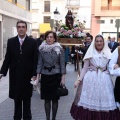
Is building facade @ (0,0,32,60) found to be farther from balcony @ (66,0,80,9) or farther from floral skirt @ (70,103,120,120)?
balcony @ (66,0,80,9)

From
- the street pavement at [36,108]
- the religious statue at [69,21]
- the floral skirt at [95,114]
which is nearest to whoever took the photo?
the floral skirt at [95,114]

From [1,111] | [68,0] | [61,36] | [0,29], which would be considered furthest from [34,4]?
[1,111]

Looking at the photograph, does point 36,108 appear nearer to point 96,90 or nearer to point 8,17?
point 96,90

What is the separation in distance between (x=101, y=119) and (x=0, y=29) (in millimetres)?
16847

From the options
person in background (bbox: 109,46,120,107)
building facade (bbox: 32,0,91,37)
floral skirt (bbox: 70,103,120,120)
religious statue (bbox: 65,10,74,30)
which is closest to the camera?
person in background (bbox: 109,46,120,107)

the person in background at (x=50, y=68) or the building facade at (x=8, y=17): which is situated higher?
the building facade at (x=8, y=17)

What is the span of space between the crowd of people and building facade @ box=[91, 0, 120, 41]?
1348 inches

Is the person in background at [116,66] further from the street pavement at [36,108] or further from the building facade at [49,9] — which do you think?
the building facade at [49,9]

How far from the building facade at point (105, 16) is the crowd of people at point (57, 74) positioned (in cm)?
3423

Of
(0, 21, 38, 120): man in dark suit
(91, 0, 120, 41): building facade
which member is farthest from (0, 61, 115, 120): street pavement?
(91, 0, 120, 41): building facade

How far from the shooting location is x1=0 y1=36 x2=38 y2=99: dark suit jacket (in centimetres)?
588

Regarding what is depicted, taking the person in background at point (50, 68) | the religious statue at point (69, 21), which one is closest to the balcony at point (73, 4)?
the religious statue at point (69, 21)

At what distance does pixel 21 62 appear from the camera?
5.86 m

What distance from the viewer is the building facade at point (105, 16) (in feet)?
132
